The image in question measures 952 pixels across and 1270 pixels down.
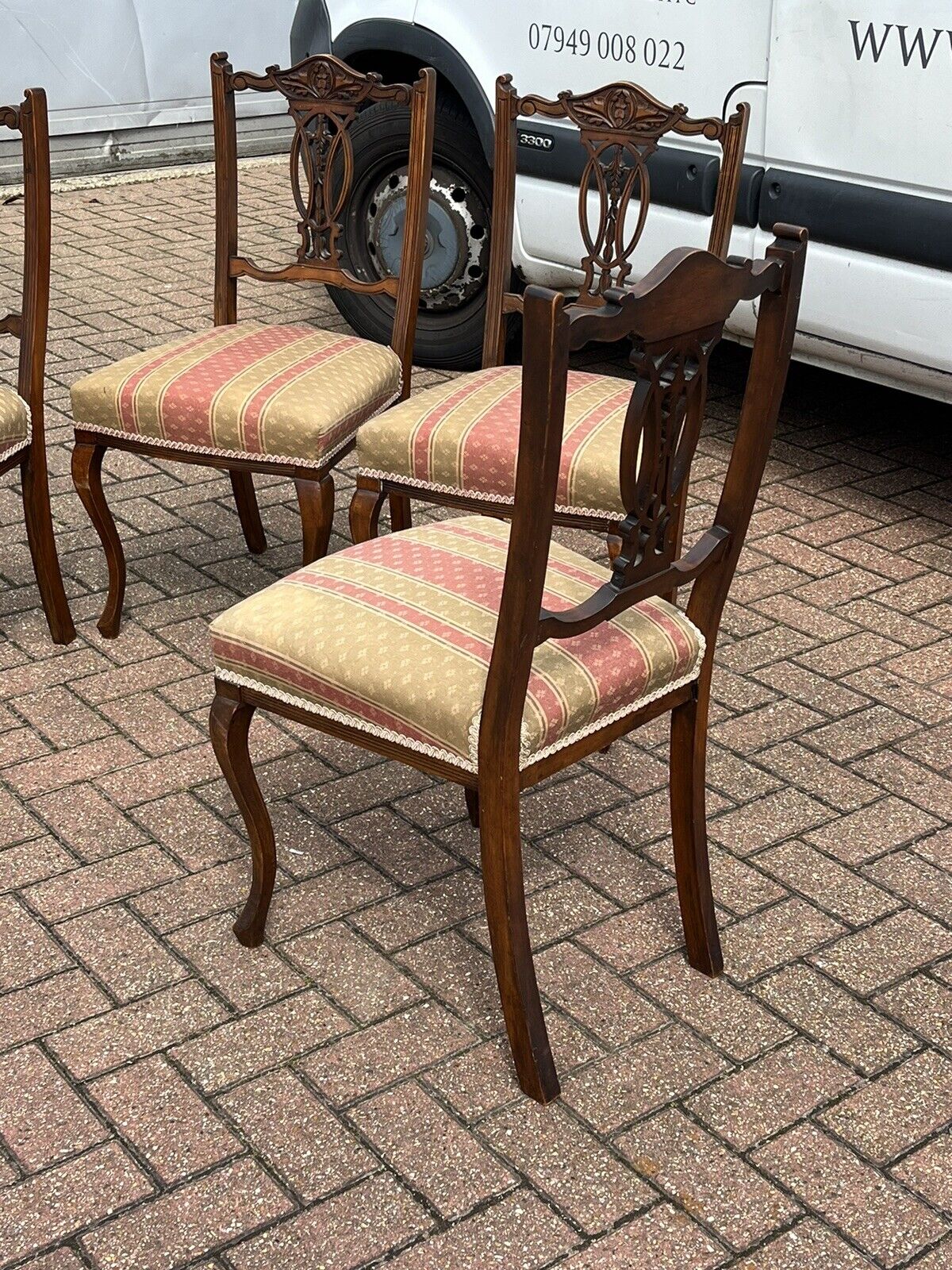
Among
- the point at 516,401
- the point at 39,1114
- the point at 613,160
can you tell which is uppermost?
the point at 613,160

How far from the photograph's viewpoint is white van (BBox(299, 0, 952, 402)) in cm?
381

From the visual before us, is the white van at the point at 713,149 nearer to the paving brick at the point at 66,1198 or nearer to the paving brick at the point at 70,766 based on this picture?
the paving brick at the point at 70,766

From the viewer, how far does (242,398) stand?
3.37 m

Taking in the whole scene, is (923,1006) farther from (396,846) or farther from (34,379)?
(34,379)

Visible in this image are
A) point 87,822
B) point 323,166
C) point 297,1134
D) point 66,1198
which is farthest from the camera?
point 323,166

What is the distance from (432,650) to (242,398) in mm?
1317

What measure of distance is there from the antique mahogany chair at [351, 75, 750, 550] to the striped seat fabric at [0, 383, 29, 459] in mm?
756

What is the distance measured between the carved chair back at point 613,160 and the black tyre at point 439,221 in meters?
1.42

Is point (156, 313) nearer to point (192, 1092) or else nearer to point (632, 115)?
point (632, 115)

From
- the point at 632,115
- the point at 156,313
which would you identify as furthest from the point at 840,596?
the point at 156,313

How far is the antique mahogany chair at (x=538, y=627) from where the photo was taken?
198cm

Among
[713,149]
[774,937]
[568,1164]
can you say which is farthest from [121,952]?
[713,149]

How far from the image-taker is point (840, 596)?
3891 mm

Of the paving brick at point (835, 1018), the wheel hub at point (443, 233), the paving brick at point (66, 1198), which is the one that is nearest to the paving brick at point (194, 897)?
the paving brick at point (66, 1198)
